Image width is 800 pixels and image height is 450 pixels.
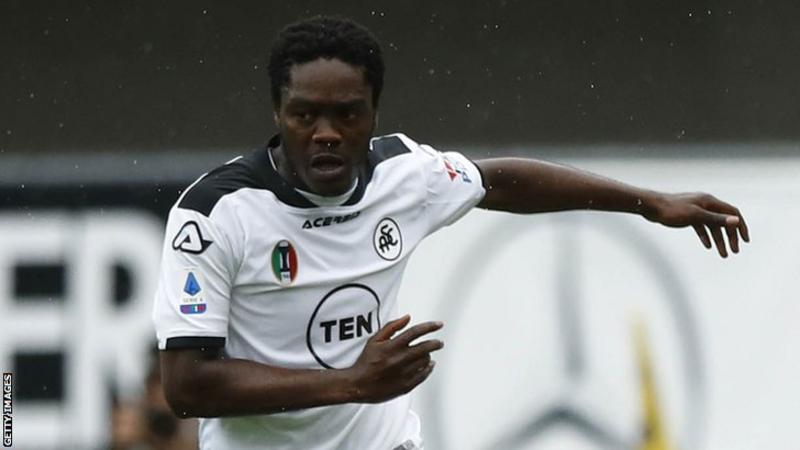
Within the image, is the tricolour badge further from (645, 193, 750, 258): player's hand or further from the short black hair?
(645, 193, 750, 258): player's hand

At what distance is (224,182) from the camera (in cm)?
451

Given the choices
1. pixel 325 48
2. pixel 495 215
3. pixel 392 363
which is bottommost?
pixel 495 215

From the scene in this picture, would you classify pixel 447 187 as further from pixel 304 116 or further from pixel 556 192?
pixel 304 116

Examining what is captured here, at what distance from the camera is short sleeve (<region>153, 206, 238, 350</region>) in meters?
4.38

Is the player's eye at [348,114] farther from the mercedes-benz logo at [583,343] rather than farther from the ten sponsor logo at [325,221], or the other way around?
the mercedes-benz logo at [583,343]

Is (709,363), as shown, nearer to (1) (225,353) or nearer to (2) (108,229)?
(2) (108,229)

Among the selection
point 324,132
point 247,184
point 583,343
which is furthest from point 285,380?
point 583,343

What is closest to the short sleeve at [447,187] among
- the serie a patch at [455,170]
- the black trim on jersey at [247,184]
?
the serie a patch at [455,170]

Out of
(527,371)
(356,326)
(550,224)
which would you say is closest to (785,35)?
(550,224)

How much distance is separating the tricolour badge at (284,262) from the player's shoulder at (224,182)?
0.17 m

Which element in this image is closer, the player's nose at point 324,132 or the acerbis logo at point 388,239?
the player's nose at point 324,132

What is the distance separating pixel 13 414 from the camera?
859 cm

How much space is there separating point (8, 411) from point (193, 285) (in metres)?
4.23

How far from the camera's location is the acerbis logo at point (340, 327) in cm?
459
